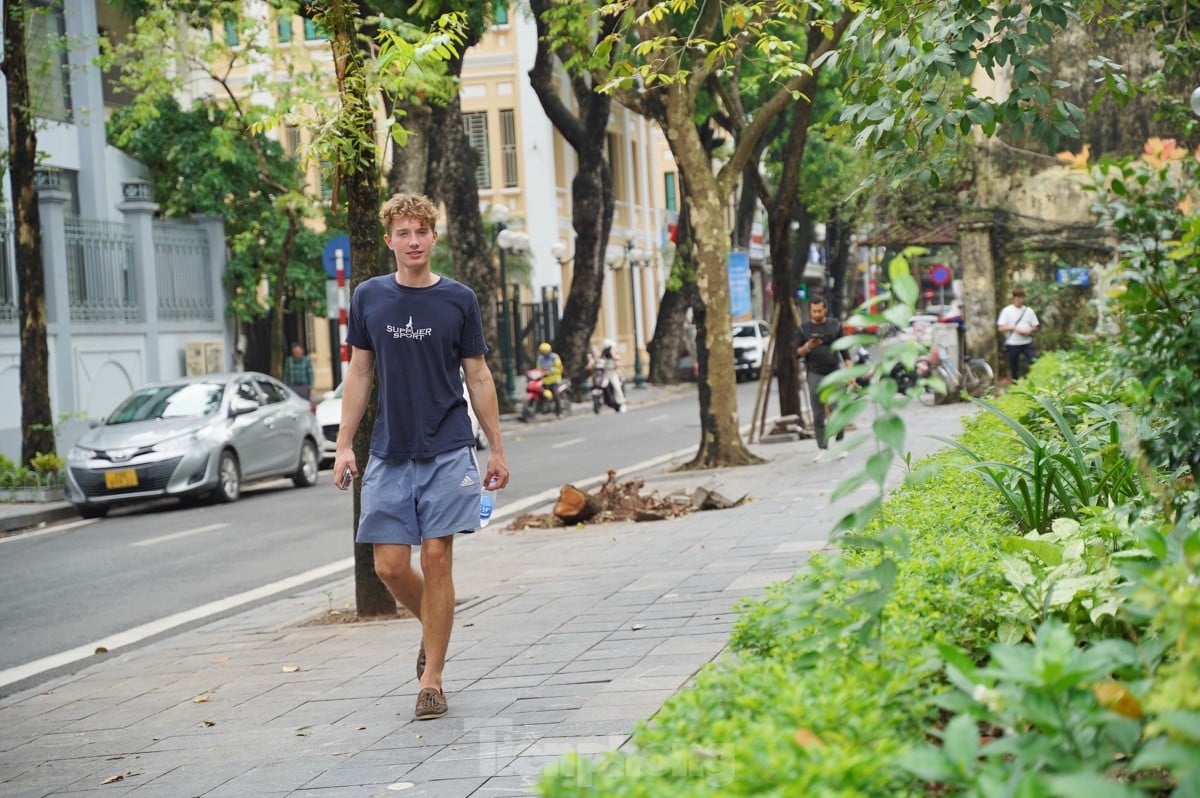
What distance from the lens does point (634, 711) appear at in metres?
5.83

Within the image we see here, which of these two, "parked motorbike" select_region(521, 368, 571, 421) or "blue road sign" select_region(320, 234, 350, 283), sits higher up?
"blue road sign" select_region(320, 234, 350, 283)

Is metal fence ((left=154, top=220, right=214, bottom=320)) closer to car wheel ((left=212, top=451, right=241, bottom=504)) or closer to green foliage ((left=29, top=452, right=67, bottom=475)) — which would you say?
green foliage ((left=29, top=452, right=67, bottom=475))

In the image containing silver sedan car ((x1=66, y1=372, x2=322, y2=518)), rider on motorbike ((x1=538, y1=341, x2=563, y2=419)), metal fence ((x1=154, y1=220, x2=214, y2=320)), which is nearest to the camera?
silver sedan car ((x1=66, y1=372, x2=322, y2=518))

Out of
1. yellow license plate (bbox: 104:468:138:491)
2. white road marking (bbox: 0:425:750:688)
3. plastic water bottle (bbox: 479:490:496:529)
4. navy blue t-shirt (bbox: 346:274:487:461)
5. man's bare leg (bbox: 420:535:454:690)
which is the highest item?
navy blue t-shirt (bbox: 346:274:487:461)

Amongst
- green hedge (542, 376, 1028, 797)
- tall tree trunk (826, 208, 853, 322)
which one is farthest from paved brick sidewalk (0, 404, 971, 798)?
tall tree trunk (826, 208, 853, 322)

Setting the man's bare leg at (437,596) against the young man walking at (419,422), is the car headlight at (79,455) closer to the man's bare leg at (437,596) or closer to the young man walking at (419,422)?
the young man walking at (419,422)

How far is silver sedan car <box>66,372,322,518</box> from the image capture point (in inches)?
745

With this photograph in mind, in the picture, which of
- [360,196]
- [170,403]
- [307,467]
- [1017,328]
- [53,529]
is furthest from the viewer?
[1017,328]

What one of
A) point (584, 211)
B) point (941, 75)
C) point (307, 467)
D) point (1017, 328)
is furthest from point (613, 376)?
point (941, 75)

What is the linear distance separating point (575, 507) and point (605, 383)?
21.6 m

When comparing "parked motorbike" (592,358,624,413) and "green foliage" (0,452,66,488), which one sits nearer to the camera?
"green foliage" (0,452,66,488)

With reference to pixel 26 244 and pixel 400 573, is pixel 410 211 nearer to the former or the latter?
pixel 400 573

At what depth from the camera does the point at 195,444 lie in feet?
63.2

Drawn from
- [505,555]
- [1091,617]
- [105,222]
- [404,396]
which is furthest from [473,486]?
[105,222]
